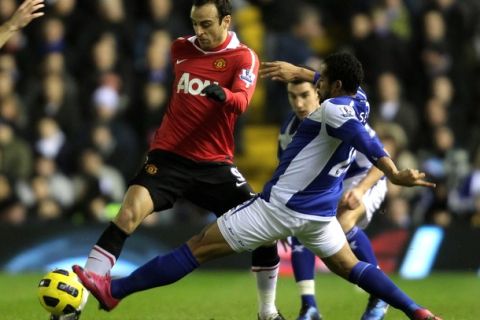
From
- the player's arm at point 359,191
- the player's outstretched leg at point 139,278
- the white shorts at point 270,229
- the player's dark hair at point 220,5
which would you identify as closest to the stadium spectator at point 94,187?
the player's arm at point 359,191

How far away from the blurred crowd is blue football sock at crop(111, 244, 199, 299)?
6873 mm

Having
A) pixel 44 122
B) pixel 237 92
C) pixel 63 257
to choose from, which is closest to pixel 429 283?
pixel 63 257

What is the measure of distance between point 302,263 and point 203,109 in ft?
5.21

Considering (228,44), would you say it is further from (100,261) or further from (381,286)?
(381,286)

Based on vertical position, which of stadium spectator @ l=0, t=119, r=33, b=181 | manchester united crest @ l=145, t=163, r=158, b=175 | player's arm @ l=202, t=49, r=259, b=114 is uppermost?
player's arm @ l=202, t=49, r=259, b=114

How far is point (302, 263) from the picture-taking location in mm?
10102

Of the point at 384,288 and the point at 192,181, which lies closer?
the point at 384,288

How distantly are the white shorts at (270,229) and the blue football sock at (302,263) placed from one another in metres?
1.42

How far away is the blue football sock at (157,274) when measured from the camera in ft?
28.2

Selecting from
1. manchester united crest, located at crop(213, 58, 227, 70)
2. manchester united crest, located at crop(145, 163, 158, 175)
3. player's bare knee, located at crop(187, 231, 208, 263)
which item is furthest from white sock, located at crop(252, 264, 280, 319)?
manchester united crest, located at crop(213, 58, 227, 70)

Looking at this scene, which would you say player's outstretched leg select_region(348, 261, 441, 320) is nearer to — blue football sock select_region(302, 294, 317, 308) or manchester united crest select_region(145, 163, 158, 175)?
blue football sock select_region(302, 294, 317, 308)

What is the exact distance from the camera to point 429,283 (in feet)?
47.9

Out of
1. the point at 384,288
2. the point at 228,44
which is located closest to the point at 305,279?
the point at 384,288

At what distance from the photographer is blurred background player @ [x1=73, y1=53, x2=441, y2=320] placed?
8.50 meters
